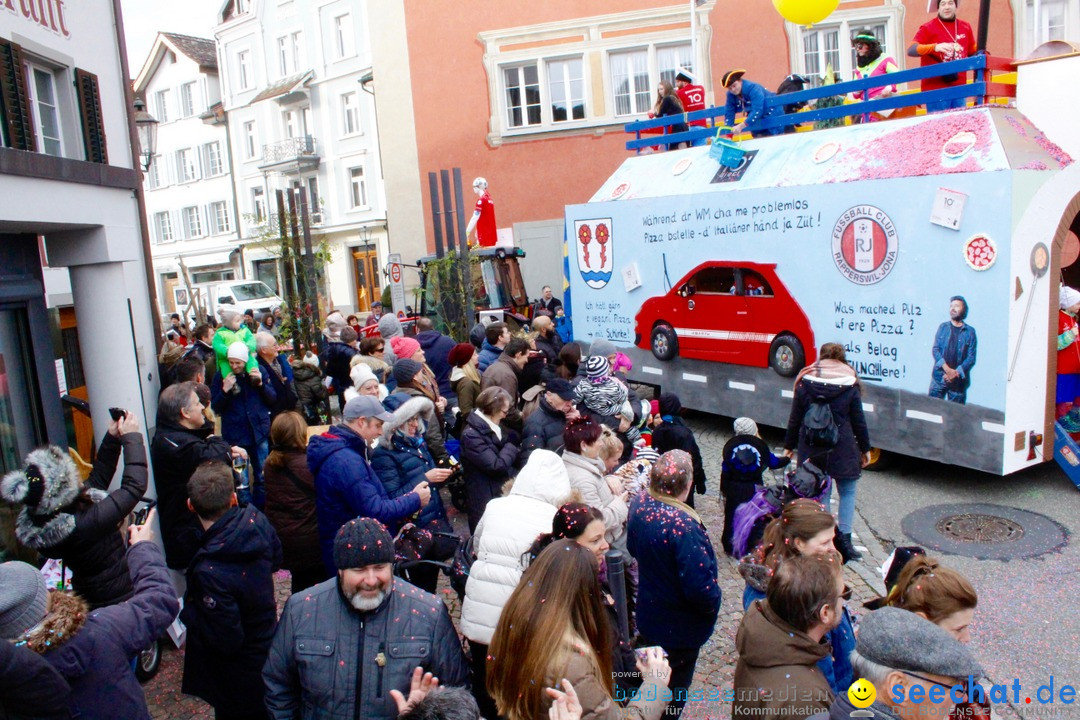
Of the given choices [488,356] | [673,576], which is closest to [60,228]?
[488,356]

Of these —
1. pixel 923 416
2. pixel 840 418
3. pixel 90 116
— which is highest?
pixel 90 116

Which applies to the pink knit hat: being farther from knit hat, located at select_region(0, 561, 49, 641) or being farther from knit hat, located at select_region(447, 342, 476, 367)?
knit hat, located at select_region(0, 561, 49, 641)

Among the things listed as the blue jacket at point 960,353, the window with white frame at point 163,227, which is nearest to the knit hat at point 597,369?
the blue jacket at point 960,353

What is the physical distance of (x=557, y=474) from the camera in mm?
3908

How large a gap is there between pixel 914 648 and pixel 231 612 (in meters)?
2.74

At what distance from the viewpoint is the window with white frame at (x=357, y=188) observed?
34938 millimetres

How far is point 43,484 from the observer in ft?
11.9

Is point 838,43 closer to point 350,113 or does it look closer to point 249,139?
point 350,113

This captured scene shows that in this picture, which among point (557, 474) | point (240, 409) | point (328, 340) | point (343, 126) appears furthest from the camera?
point (343, 126)

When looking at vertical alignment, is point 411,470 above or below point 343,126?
below

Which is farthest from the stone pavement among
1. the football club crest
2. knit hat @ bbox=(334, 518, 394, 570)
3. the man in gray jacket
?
the football club crest

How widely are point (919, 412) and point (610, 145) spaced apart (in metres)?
15.6

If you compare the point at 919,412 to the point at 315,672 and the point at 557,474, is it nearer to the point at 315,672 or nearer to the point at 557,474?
the point at 557,474

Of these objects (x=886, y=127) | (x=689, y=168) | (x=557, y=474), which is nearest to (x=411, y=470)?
(x=557, y=474)
